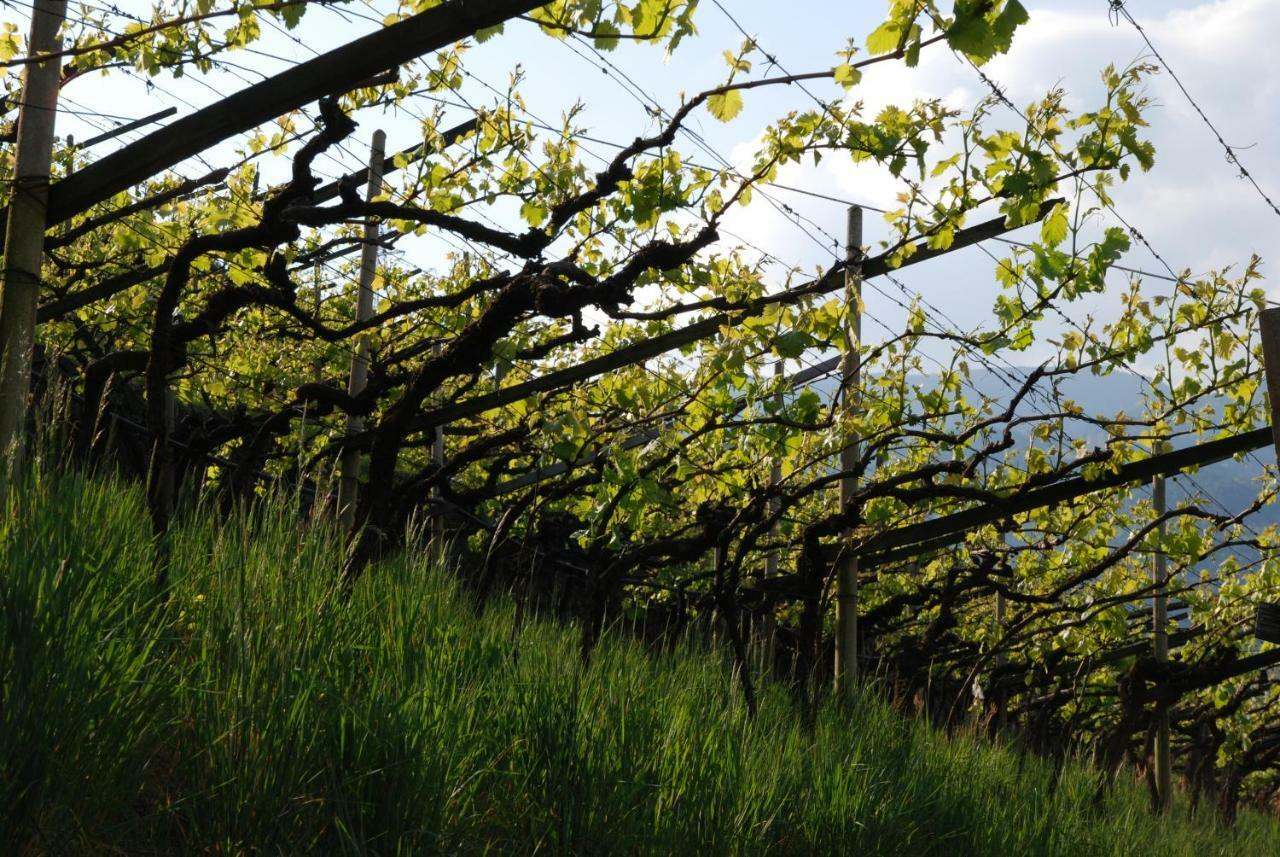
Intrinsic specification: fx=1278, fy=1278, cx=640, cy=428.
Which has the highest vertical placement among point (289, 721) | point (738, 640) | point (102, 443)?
point (102, 443)

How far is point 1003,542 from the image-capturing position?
1448cm

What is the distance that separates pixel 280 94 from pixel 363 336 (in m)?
5.26

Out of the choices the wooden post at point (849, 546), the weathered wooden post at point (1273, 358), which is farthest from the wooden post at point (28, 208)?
the wooden post at point (849, 546)

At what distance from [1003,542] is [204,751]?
1213cm

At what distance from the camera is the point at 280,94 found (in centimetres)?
464

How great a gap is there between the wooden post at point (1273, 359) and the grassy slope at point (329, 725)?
253cm

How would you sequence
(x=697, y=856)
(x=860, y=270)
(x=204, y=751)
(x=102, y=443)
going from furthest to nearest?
(x=102, y=443) → (x=860, y=270) → (x=697, y=856) → (x=204, y=751)

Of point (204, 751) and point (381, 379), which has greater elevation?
point (381, 379)

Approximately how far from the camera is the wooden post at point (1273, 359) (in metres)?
3.99

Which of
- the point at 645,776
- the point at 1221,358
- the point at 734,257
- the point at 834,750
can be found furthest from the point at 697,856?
the point at 1221,358

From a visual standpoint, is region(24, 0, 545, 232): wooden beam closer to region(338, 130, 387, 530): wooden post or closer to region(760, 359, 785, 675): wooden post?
region(760, 359, 785, 675): wooden post

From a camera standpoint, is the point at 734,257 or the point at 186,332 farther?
the point at 734,257

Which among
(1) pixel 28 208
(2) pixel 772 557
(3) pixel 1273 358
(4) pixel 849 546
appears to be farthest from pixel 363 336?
(3) pixel 1273 358

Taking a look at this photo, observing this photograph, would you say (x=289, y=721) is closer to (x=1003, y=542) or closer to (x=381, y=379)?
(x=381, y=379)
